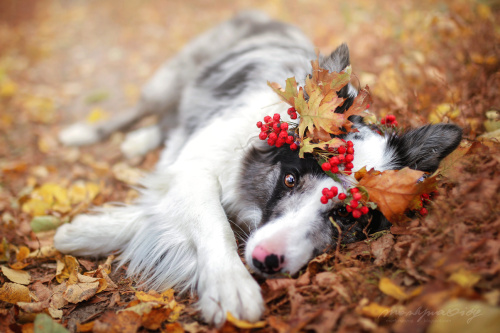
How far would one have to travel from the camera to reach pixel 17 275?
2.18 m

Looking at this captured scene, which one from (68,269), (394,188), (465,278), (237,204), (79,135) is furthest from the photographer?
(79,135)

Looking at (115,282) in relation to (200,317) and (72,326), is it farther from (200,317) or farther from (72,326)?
(200,317)

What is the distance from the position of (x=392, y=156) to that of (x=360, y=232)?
556 mm

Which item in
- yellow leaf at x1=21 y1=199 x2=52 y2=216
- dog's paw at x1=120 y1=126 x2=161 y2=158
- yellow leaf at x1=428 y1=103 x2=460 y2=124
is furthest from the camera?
dog's paw at x1=120 y1=126 x2=161 y2=158

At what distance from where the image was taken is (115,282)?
2.19 metres

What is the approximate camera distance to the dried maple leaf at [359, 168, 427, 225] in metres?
1.79

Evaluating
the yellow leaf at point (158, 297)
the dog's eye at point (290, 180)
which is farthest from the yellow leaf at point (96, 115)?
the dog's eye at point (290, 180)

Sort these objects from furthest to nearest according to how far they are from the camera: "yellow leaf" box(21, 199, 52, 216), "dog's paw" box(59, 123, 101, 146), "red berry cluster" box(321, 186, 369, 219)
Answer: "dog's paw" box(59, 123, 101, 146)
"yellow leaf" box(21, 199, 52, 216)
"red berry cluster" box(321, 186, 369, 219)

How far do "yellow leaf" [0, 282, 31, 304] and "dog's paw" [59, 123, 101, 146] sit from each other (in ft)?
8.80

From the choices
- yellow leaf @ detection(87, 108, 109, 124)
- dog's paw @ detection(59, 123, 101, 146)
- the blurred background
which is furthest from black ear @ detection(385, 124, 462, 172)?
yellow leaf @ detection(87, 108, 109, 124)

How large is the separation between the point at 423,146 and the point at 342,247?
2.78 ft

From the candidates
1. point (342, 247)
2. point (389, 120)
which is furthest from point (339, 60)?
point (342, 247)

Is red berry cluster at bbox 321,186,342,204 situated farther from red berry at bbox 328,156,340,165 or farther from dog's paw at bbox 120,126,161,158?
dog's paw at bbox 120,126,161,158

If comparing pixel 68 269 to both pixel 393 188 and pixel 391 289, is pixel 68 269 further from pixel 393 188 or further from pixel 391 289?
pixel 393 188
